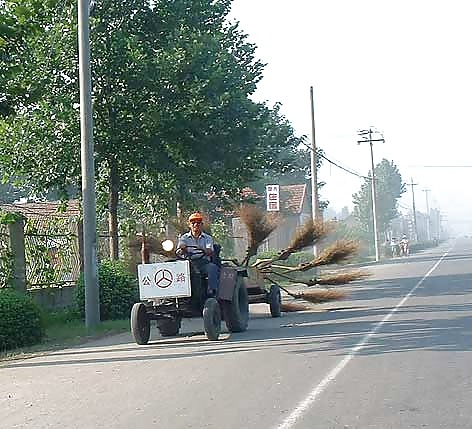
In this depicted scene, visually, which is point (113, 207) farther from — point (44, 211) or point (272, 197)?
point (272, 197)

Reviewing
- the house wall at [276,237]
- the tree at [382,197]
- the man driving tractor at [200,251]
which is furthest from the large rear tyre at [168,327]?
the tree at [382,197]

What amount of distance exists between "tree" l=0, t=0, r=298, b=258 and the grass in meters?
4.48

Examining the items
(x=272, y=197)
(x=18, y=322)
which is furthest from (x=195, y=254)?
(x=272, y=197)

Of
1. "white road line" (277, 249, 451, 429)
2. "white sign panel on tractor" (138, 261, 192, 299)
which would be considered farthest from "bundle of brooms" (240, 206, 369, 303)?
"white sign panel on tractor" (138, 261, 192, 299)

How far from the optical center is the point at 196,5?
25.4 metres

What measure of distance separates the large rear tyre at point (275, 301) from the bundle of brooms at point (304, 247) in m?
0.45

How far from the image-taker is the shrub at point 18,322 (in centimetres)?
1630

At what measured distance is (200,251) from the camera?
640 inches

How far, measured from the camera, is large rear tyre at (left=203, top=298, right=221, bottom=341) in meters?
15.4

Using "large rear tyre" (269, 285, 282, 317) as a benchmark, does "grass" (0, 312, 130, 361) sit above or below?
below

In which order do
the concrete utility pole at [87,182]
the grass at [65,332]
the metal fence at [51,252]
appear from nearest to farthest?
the grass at [65,332] < the concrete utility pole at [87,182] < the metal fence at [51,252]

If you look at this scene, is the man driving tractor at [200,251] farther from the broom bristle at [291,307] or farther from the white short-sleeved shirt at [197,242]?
the broom bristle at [291,307]

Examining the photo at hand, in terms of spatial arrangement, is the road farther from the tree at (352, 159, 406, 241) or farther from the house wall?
the tree at (352, 159, 406, 241)

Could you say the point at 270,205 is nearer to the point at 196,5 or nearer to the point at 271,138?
the point at 271,138
